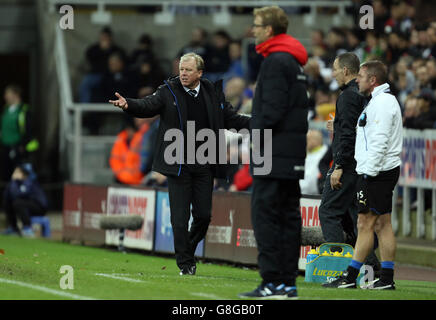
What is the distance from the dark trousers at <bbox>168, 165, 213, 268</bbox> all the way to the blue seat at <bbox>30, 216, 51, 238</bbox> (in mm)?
8605

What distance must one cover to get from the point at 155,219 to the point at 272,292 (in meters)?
7.61

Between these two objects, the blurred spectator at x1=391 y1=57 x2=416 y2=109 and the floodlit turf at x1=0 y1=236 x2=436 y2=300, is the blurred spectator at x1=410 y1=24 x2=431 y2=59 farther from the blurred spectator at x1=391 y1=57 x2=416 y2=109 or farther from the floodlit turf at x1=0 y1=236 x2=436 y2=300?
the floodlit turf at x1=0 y1=236 x2=436 y2=300

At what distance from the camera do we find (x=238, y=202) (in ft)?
47.9

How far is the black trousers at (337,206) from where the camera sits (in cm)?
1088

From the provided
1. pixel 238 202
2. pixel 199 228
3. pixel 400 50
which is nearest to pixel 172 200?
pixel 199 228

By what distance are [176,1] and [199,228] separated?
542 inches

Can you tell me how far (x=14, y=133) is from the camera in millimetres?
22266

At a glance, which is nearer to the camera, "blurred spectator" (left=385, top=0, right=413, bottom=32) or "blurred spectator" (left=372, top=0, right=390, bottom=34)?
"blurred spectator" (left=385, top=0, right=413, bottom=32)

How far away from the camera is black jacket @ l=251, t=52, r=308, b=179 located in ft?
28.1

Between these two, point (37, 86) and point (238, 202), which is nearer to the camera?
point (238, 202)

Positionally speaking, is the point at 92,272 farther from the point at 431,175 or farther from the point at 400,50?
the point at 400,50

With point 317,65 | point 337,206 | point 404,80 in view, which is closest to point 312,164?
point 404,80

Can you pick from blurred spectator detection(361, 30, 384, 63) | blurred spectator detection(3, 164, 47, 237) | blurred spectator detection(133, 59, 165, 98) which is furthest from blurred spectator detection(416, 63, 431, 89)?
blurred spectator detection(3, 164, 47, 237)

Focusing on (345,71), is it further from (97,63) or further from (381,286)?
(97,63)
